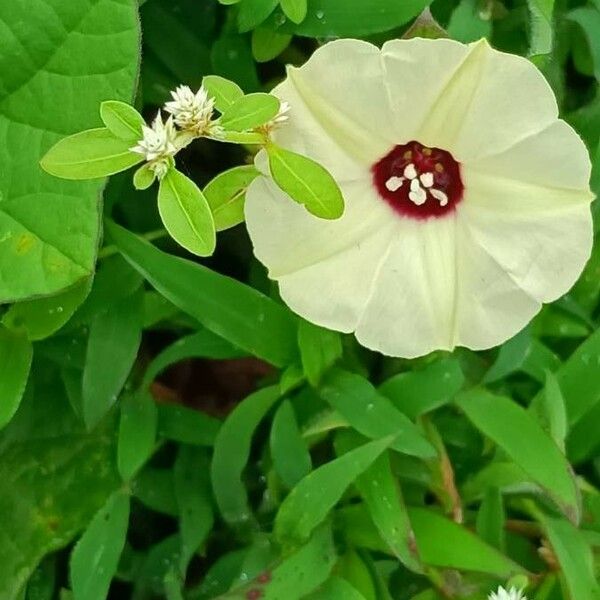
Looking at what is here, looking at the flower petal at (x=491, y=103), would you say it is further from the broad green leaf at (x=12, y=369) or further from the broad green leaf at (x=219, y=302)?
the broad green leaf at (x=12, y=369)

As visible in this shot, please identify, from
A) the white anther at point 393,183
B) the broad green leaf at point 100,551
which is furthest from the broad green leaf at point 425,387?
the broad green leaf at point 100,551

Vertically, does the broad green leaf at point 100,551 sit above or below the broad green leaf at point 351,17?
below

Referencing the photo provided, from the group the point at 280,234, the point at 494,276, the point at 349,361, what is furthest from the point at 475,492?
the point at 280,234

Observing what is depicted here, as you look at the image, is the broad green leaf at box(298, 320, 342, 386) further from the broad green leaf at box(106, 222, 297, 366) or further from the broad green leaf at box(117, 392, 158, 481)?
the broad green leaf at box(117, 392, 158, 481)

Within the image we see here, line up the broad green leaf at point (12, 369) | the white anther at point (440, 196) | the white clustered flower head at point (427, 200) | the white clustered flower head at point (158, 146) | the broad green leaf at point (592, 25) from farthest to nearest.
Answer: the broad green leaf at point (592, 25) → the broad green leaf at point (12, 369) → the white anther at point (440, 196) → the white clustered flower head at point (427, 200) → the white clustered flower head at point (158, 146)

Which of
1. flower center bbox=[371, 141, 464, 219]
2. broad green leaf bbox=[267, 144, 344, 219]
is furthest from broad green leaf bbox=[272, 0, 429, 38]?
broad green leaf bbox=[267, 144, 344, 219]

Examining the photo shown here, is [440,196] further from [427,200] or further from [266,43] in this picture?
[266,43]

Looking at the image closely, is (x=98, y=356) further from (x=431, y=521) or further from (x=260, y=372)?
(x=431, y=521)
